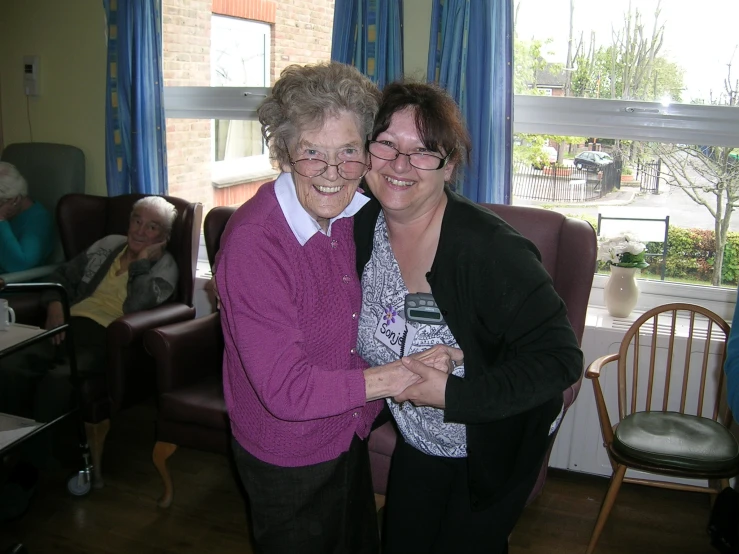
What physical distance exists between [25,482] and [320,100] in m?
2.08

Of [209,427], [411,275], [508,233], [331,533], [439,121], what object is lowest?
[209,427]

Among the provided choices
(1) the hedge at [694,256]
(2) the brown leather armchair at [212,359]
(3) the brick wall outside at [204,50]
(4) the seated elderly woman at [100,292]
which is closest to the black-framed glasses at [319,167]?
(2) the brown leather armchair at [212,359]

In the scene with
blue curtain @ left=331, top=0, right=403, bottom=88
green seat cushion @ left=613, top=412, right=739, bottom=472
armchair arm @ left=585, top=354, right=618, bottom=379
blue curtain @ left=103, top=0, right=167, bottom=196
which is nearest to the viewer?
green seat cushion @ left=613, top=412, right=739, bottom=472

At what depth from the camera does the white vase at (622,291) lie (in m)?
2.71

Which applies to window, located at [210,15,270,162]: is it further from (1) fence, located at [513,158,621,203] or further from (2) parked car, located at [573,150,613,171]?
(2) parked car, located at [573,150,613,171]

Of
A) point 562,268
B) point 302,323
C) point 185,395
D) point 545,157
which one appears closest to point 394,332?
point 302,323

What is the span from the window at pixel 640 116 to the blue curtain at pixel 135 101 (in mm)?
1888

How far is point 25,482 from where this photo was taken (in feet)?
8.13

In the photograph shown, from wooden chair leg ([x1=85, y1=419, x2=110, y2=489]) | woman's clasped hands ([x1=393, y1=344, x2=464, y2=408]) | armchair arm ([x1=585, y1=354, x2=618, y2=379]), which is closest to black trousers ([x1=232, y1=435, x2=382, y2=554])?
woman's clasped hands ([x1=393, y1=344, x2=464, y2=408])

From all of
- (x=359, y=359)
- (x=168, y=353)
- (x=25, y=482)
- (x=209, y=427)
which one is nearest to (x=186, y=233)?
(x=168, y=353)

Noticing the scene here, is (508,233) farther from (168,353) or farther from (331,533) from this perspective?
(168,353)

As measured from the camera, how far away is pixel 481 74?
2.67 m

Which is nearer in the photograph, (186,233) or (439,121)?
(439,121)

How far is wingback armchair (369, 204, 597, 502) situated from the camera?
2.24m
